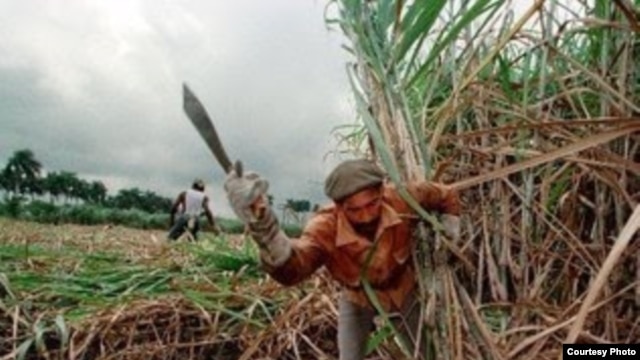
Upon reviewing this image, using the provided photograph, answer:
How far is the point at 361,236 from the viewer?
2127 mm

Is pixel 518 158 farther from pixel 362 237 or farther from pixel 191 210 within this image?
pixel 191 210

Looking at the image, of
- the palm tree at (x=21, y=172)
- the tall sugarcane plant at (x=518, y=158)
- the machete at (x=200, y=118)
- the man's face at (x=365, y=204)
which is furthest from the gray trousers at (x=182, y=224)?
the palm tree at (x=21, y=172)

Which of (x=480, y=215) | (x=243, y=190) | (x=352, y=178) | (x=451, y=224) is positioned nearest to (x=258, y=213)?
(x=243, y=190)

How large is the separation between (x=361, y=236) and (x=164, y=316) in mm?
1477

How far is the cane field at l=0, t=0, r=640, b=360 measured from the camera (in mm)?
1635

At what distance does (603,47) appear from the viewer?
2029 mm

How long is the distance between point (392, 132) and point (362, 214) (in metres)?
0.27

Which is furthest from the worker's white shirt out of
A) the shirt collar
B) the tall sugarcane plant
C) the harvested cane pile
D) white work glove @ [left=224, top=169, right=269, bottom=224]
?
white work glove @ [left=224, top=169, right=269, bottom=224]

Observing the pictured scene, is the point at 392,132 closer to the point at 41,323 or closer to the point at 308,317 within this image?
the point at 308,317

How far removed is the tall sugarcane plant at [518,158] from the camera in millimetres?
1619

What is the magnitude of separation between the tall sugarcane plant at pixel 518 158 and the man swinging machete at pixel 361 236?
0.10 m

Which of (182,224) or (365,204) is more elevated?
(182,224)

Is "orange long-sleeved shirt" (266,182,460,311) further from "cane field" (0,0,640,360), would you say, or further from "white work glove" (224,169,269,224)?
"white work glove" (224,169,269,224)

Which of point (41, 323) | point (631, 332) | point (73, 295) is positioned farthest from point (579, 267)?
point (73, 295)
